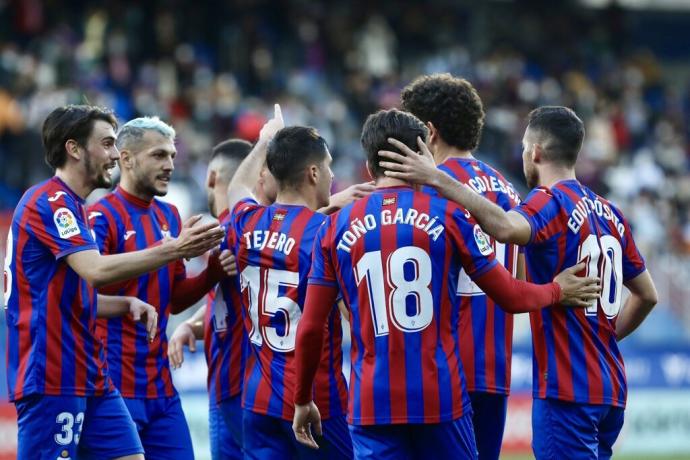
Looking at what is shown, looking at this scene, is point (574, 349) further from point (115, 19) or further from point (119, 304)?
point (115, 19)

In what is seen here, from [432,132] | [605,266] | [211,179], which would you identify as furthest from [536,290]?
[211,179]

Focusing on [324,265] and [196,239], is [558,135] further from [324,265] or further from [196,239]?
[196,239]

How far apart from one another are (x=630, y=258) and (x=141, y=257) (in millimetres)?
2631

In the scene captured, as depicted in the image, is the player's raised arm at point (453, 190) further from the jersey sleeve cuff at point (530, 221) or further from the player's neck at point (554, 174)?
the player's neck at point (554, 174)

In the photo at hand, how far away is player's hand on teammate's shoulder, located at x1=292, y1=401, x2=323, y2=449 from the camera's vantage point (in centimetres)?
608

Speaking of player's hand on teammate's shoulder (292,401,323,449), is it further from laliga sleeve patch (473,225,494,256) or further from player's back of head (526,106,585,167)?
player's back of head (526,106,585,167)

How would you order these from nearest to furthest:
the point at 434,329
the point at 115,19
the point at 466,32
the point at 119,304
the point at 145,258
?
the point at 434,329, the point at 145,258, the point at 119,304, the point at 115,19, the point at 466,32

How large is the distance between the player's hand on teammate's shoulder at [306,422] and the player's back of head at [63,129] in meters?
1.88

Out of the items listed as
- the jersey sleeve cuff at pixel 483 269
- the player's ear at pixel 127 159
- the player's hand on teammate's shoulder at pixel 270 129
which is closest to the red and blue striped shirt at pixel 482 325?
the jersey sleeve cuff at pixel 483 269

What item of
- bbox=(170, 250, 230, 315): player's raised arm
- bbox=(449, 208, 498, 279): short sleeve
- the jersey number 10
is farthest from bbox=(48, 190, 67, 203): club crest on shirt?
the jersey number 10

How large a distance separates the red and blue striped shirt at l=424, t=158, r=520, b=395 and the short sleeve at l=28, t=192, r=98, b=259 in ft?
6.41

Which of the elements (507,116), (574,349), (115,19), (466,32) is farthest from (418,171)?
(466,32)

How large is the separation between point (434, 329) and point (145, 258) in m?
1.60

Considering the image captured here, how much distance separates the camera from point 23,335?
6277 mm
